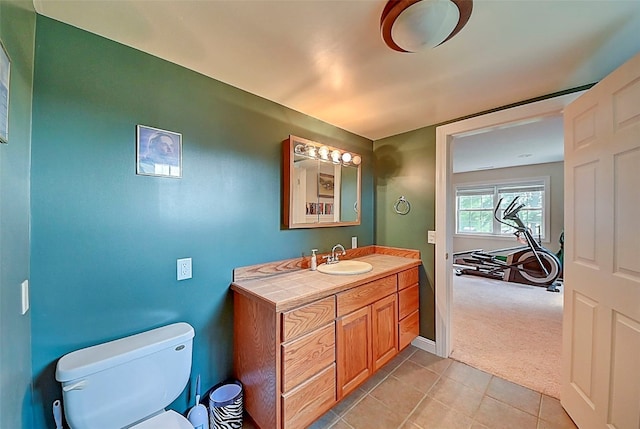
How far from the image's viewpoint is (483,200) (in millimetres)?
5902

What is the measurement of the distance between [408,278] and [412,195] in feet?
2.85

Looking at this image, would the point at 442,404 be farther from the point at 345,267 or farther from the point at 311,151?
the point at 311,151

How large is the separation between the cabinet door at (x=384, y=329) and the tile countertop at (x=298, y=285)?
249mm

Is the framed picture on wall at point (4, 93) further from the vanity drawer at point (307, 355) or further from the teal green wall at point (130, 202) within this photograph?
the vanity drawer at point (307, 355)

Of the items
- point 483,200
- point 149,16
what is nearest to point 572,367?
point 149,16

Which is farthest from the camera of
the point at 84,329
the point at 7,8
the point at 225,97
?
the point at 225,97

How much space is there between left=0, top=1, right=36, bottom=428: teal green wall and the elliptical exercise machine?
19.8ft

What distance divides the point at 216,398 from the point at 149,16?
2143mm

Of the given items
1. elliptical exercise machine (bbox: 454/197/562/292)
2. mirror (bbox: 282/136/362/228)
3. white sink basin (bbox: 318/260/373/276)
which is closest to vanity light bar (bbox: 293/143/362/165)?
mirror (bbox: 282/136/362/228)

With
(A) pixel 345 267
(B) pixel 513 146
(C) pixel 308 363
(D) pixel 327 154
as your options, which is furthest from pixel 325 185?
(B) pixel 513 146

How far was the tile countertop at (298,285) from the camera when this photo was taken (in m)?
1.40

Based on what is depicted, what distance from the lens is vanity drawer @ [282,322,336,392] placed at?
1355mm

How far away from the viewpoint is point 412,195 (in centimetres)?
260

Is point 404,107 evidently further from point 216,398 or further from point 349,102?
point 216,398
